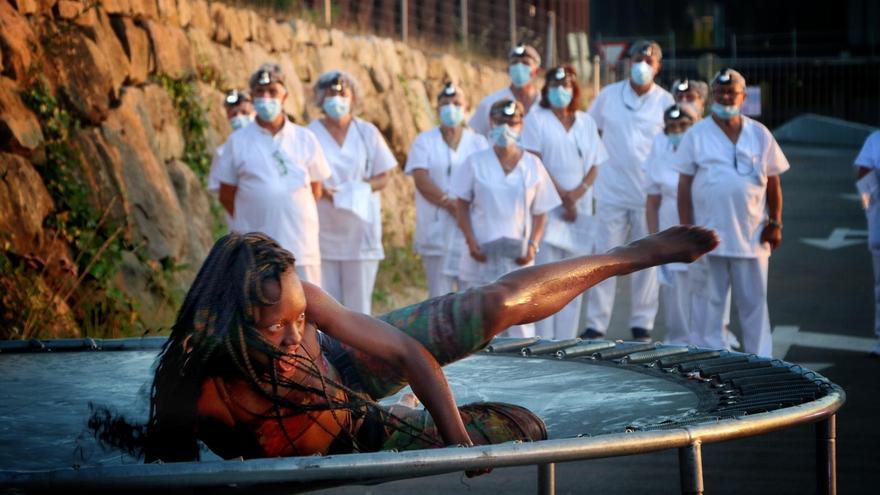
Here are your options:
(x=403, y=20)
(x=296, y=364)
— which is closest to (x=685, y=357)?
(x=296, y=364)

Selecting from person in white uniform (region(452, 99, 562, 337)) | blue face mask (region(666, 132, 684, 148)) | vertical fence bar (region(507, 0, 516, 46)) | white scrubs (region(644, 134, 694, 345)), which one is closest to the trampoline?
person in white uniform (region(452, 99, 562, 337))

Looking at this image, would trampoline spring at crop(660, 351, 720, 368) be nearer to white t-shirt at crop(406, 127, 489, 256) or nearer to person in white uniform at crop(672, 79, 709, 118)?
white t-shirt at crop(406, 127, 489, 256)

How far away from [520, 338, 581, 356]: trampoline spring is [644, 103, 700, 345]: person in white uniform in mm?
4761

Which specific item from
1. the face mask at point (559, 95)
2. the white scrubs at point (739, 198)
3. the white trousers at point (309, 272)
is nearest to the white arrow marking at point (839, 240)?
the face mask at point (559, 95)

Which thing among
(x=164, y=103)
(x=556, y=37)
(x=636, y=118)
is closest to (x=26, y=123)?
(x=164, y=103)

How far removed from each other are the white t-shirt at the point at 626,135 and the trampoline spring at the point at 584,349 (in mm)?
5944

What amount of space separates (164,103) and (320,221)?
2102 millimetres

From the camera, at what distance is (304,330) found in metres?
3.93

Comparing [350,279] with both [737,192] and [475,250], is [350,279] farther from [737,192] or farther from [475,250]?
[737,192]

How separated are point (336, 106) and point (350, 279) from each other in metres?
1.14

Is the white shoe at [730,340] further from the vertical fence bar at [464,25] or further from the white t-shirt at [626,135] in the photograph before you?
the vertical fence bar at [464,25]

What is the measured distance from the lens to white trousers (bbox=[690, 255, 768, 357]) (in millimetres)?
9453

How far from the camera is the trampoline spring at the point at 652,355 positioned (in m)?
5.33

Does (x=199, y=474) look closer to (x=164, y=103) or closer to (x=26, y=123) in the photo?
(x=26, y=123)
